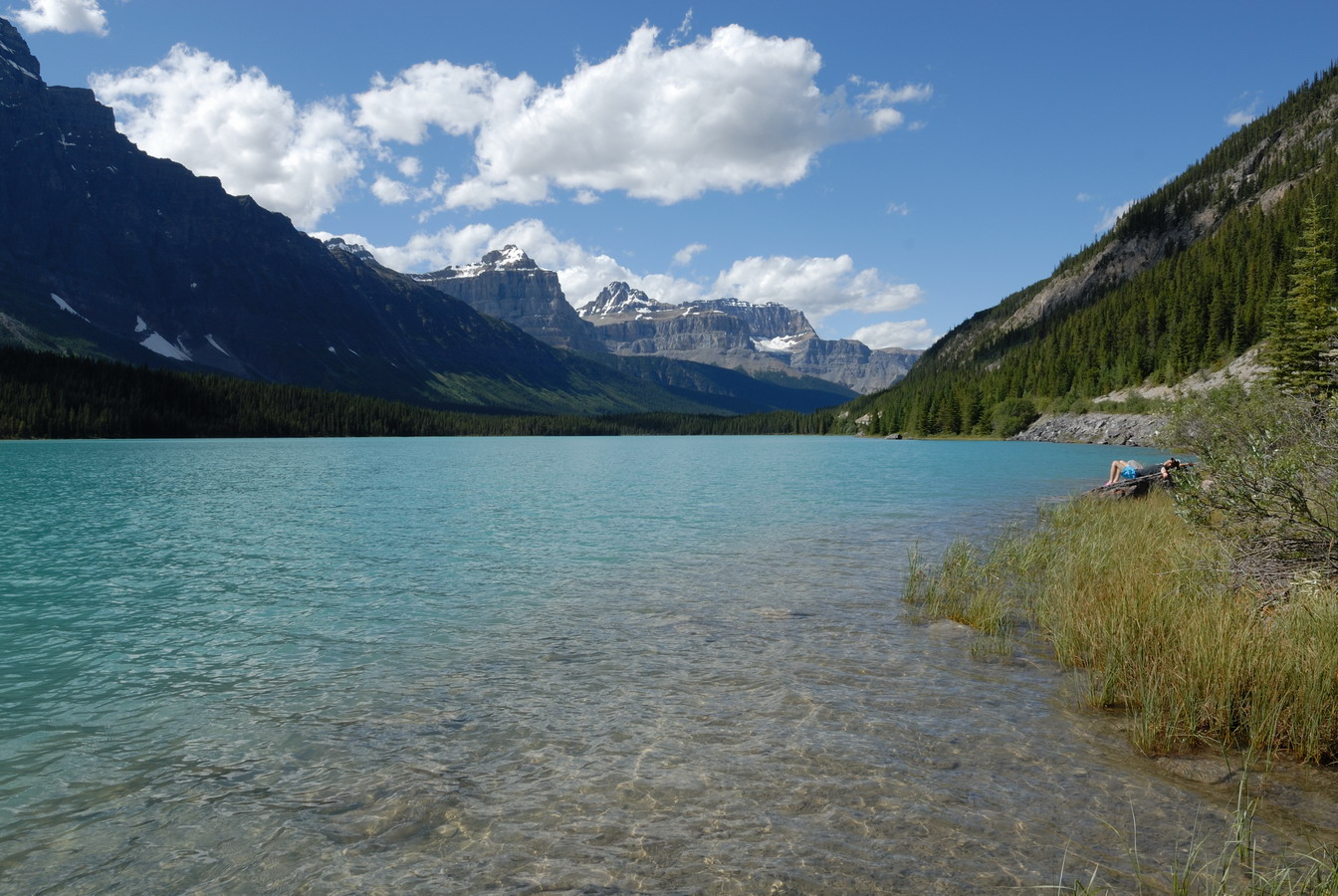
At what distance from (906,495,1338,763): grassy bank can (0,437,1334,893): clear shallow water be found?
80 centimetres

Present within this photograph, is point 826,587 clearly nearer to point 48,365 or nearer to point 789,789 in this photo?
point 789,789

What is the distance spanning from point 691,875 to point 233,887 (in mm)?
3901

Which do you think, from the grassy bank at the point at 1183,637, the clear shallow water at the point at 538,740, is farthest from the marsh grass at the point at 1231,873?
the grassy bank at the point at 1183,637

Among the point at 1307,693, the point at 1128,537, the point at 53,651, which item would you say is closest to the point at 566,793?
the point at 1307,693

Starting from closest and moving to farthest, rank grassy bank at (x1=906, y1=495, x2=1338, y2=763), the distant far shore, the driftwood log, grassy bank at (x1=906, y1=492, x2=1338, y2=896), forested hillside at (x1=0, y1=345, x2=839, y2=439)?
1. grassy bank at (x1=906, y1=492, x2=1338, y2=896)
2. grassy bank at (x1=906, y1=495, x2=1338, y2=763)
3. the driftwood log
4. the distant far shore
5. forested hillside at (x1=0, y1=345, x2=839, y2=439)

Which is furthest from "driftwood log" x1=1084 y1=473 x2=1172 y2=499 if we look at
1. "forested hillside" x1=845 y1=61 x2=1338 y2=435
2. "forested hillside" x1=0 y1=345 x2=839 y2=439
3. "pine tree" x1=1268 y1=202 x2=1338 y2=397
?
"forested hillside" x1=0 y1=345 x2=839 y2=439

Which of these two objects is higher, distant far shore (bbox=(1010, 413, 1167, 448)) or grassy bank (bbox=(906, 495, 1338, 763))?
distant far shore (bbox=(1010, 413, 1167, 448))

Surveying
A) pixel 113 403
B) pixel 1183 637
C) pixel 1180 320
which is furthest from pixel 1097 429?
pixel 113 403

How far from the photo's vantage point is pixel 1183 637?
9.84 meters

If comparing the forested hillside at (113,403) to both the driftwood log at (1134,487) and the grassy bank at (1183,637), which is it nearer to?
the driftwood log at (1134,487)

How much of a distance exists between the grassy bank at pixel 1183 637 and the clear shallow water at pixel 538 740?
2.63 ft

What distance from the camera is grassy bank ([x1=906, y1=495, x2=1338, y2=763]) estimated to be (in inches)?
334

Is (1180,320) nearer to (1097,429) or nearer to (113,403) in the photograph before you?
(1097,429)

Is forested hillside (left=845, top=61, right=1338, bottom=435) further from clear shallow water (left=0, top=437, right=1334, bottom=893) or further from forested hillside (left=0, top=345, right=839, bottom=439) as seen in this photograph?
forested hillside (left=0, top=345, right=839, bottom=439)
